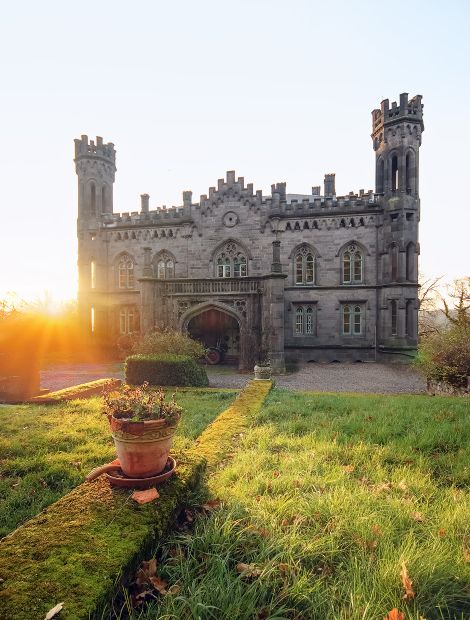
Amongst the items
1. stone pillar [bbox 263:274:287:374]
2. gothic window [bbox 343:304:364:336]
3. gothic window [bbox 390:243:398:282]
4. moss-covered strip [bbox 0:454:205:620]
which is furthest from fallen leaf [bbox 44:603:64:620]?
gothic window [bbox 390:243:398:282]

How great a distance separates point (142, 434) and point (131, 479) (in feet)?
1.47

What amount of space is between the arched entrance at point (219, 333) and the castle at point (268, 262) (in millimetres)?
69

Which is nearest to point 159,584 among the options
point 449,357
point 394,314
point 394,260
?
point 449,357

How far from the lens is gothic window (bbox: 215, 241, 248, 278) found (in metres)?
23.1

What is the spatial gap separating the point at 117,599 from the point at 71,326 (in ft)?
85.7

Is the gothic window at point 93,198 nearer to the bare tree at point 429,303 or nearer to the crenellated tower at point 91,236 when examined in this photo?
the crenellated tower at point 91,236

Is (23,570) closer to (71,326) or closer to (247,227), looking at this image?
(247,227)

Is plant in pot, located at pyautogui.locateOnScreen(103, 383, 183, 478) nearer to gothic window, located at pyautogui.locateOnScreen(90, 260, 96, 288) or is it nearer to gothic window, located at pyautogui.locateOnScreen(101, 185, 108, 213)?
gothic window, located at pyautogui.locateOnScreen(90, 260, 96, 288)

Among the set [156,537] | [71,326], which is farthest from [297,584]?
[71,326]

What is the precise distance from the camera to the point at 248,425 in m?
6.81

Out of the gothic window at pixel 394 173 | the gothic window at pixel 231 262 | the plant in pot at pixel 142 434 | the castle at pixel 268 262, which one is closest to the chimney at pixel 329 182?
the castle at pixel 268 262

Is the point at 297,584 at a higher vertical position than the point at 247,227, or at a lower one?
lower

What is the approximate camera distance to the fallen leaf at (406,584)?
236 centimetres

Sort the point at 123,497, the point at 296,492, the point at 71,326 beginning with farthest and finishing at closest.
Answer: the point at 71,326, the point at 296,492, the point at 123,497
